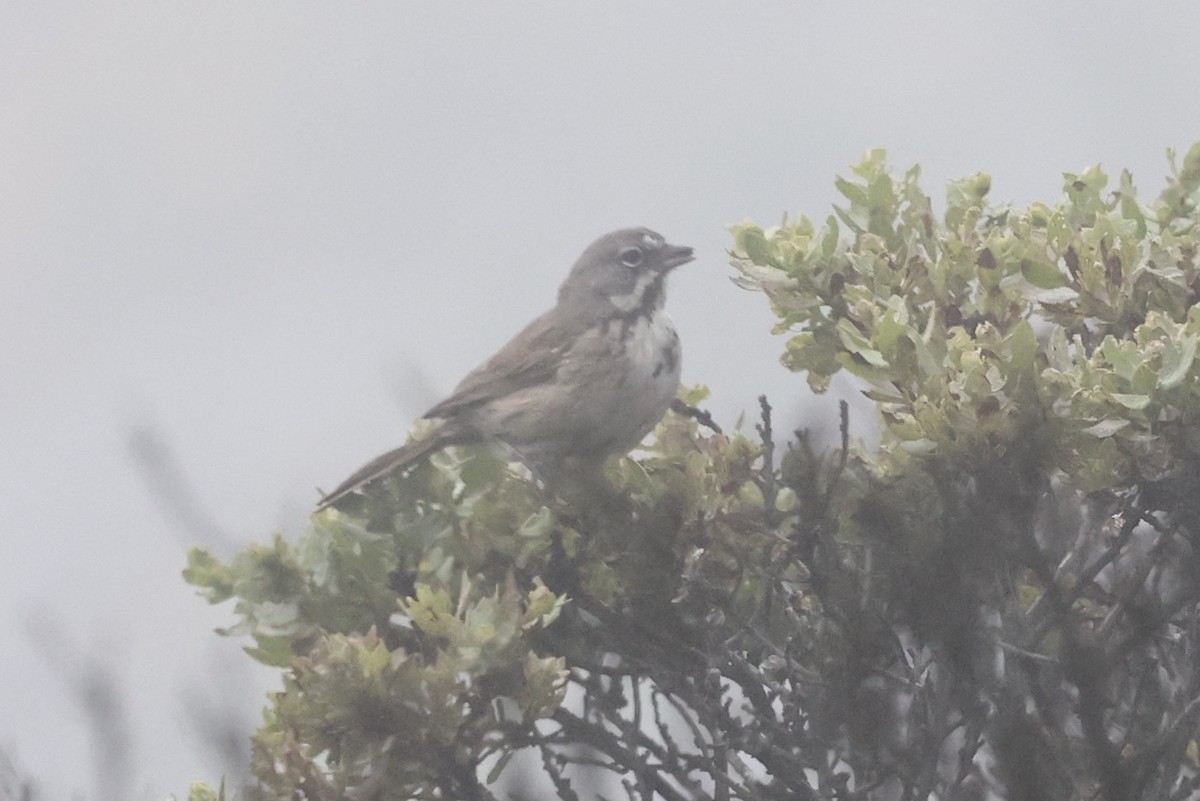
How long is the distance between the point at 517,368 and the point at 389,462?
2.70 ft

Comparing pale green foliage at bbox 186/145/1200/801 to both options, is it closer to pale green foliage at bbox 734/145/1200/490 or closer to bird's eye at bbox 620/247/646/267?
pale green foliage at bbox 734/145/1200/490

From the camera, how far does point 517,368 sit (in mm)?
4785

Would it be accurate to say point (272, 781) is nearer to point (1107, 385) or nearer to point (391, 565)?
point (391, 565)

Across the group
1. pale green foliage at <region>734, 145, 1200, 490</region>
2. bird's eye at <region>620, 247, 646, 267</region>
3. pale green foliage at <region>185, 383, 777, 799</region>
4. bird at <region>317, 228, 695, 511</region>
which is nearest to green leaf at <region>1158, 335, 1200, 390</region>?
pale green foliage at <region>734, 145, 1200, 490</region>

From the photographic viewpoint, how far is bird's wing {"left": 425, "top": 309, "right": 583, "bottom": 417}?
4703mm

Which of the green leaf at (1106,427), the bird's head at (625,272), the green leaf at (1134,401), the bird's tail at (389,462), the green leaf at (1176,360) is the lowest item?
the green leaf at (1106,427)

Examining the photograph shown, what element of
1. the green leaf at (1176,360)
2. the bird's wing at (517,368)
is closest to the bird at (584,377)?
the bird's wing at (517,368)

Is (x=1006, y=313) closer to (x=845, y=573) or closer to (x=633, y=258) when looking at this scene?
(x=845, y=573)

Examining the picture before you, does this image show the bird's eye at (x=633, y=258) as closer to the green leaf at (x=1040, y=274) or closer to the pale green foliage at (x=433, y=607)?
Answer: the pale green foliage at (x=433, y=607)

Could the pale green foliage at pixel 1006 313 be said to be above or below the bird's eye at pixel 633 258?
below

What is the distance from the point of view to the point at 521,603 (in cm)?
326

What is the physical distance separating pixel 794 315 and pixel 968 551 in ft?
3.05

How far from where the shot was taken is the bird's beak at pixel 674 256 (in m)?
5.02

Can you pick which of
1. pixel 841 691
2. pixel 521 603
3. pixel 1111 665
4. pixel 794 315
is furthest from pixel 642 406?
pixel 1111 665
